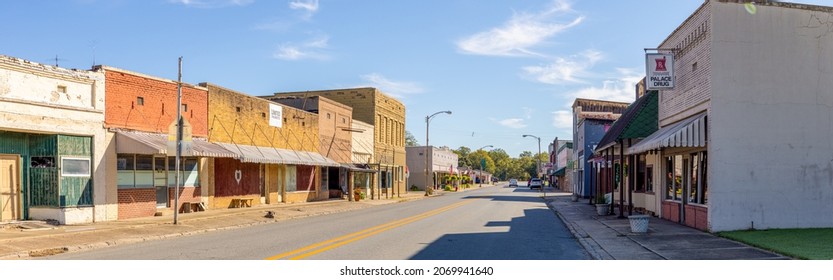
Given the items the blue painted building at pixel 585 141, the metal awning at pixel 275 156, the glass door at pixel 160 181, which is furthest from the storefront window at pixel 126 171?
the blue painted building at pixel 585 141

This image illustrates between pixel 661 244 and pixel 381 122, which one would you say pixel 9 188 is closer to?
pixel 661 244

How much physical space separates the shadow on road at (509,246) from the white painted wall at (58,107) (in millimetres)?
12389

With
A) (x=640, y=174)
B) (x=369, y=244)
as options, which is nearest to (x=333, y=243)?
(x=369, y=244)

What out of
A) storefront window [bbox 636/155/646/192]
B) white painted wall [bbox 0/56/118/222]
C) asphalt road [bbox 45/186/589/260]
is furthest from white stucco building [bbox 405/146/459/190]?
asphalt road [bbox 45/186/589/260]

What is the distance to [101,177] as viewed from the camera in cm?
2284

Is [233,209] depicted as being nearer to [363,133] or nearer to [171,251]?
[171,251]

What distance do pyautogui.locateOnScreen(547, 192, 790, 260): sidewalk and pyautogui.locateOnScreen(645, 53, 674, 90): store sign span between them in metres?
4.35

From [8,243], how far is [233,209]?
15.0 meters

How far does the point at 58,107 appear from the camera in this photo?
21125 mm

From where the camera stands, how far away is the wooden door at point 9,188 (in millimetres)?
20188

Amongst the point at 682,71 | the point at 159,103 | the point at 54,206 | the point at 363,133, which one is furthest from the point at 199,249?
the point at 363,133

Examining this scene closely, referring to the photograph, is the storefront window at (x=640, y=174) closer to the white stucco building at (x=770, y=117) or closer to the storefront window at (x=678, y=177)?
the storefront window at (x=678, y=177)

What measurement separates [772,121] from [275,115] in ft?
83.6

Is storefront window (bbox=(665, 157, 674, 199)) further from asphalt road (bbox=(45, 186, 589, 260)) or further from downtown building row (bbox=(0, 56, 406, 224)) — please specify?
downtown building row (bbox=(0, 56, 406, 224))
